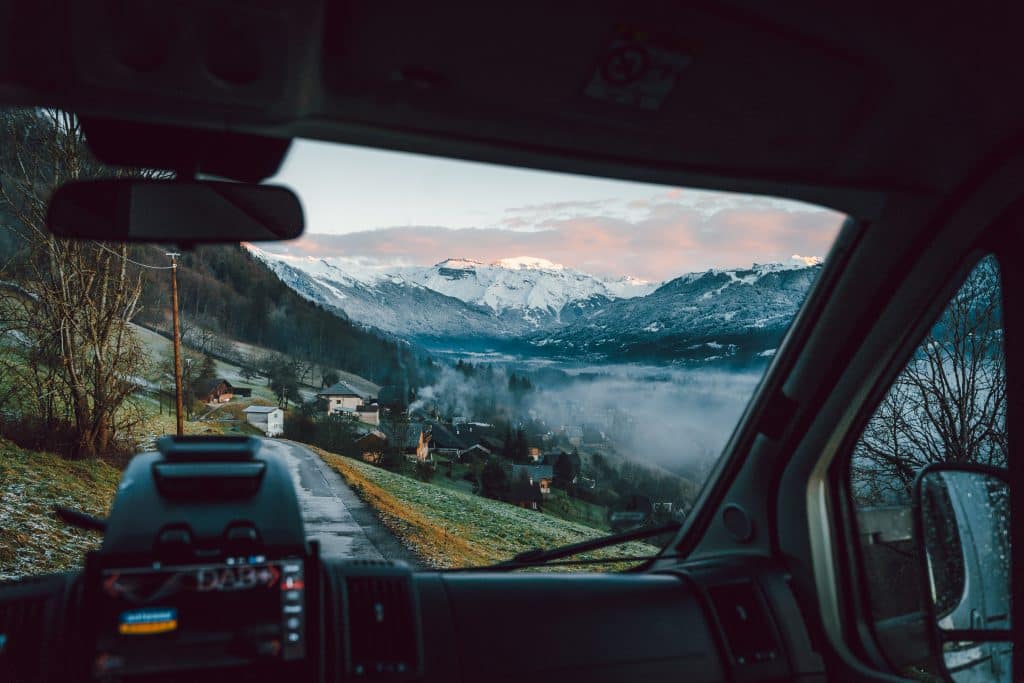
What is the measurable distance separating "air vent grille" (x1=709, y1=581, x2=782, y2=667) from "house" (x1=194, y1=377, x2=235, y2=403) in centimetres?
238

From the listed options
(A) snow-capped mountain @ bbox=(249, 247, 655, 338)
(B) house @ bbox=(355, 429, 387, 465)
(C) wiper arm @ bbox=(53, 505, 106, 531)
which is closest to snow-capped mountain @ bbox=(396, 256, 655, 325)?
(A) snow-capped mountain @ bbox=(249, 247, 655, 338)

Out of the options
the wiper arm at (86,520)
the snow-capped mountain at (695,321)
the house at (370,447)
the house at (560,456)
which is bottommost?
the wiper arm at (86,520)

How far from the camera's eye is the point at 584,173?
7.34 ft

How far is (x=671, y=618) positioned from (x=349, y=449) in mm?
1640

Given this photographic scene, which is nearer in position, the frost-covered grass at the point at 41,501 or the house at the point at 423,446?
the frost-covered grass at the point at 41,501

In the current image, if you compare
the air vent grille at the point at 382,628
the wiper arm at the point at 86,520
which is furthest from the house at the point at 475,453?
the wiper arm at the point at 86,520

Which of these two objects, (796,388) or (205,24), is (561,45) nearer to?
(205,24)

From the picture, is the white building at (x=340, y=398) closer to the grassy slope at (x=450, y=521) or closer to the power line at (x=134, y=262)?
the grassy slope at (x=450, y=521)

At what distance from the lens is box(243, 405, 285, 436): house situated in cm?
326

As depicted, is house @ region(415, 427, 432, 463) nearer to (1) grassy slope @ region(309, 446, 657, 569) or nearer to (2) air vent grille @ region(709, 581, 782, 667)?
(1) grassy slope @ region(309, 446, 657, 569)

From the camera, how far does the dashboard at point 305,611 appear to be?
192 centimetres

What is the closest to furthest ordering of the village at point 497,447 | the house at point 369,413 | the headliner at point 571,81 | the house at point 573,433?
1. the headliner at point 571,81
2. the village at point 497,447
3. the house at point 573,433
4. the house at point 369,413

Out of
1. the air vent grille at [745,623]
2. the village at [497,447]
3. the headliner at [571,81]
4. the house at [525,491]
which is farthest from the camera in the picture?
the house at [525,491]

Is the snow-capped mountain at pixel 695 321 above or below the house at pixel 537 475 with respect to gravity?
above
